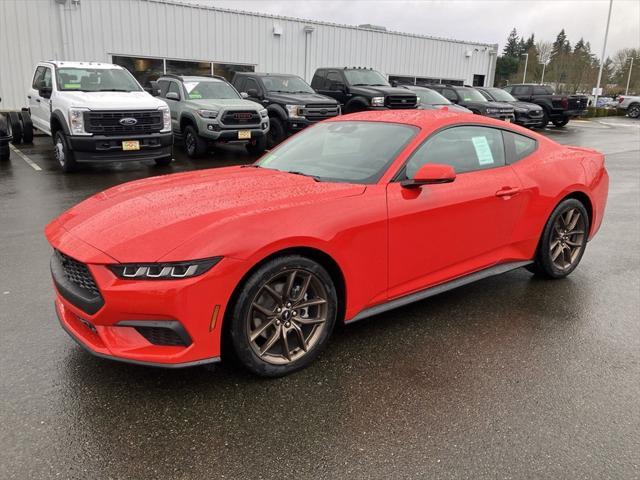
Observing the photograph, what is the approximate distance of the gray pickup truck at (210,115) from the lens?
11.7m

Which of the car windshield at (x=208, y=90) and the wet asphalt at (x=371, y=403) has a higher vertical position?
the car windshield at (x=208, y=90)

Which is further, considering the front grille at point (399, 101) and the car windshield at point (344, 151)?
the front grille at point (399, 101)

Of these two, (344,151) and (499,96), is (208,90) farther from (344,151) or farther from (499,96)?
(499,96)

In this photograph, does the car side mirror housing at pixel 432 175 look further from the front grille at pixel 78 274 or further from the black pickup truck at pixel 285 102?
the black pickup truck at pixel 285 102

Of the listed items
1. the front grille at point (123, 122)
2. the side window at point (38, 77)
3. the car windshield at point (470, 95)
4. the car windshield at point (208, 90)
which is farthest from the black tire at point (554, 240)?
the car windshield at point (470, 95)

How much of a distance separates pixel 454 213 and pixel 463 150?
1.99 feet

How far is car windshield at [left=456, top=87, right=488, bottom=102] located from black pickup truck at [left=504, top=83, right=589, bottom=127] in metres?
5.04

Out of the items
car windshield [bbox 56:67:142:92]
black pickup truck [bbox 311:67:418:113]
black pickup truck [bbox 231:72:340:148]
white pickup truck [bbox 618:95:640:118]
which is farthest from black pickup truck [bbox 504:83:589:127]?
car windshield [bbox 56:67:142:92]

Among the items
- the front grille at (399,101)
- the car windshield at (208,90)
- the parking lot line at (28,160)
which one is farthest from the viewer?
the front grille at (399,101)

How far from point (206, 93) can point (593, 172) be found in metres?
9.85

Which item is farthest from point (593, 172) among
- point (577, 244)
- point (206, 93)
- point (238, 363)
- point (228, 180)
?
point (206, 93)

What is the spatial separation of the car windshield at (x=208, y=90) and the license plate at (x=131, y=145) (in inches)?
120

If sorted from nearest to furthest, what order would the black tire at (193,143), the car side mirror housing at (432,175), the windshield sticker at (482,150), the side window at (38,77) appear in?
the car side mirror housing at (432,175)
the windshield sticker at (482,150)
the side window at (38,77)
the black tire at (193,143)

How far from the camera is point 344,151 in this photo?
402 cm
